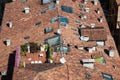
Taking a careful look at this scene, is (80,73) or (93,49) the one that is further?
(93,49)

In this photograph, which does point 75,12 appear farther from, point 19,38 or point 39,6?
point 19,38

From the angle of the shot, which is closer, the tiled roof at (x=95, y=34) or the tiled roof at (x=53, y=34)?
the tiled roof at (x=53, y=34)

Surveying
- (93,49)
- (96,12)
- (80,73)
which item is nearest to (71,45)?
(93,49)

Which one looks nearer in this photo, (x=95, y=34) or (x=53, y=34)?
(x=53, y=34)

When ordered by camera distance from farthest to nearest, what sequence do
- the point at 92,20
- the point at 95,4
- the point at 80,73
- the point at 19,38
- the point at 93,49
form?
the point at 95,4
the point at 92,20
the point at 19,38
the point at 93,49
the point at 80,73

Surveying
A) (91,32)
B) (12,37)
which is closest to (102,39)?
(91,32)

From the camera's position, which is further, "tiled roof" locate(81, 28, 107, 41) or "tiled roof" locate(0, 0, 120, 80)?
"tiled roof" locate(81, 28, 107, 41)

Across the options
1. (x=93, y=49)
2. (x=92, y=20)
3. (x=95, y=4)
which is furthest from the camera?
(x=95, y=4)

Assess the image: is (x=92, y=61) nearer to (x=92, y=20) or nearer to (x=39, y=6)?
(x=92, y=20)

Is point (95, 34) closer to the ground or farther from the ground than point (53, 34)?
closer to the ground
